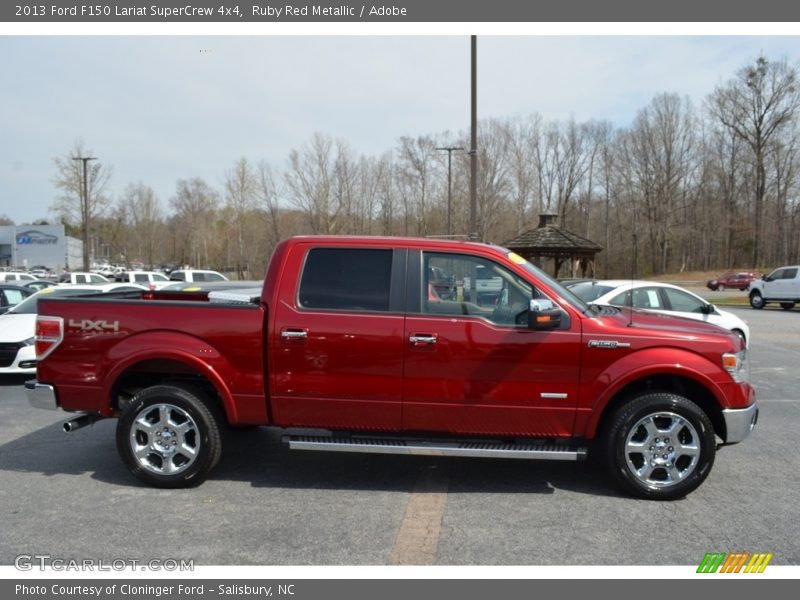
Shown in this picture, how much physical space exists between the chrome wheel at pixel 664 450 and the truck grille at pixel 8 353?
887 cm

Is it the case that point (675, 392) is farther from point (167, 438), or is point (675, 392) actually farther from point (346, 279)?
point (167, 438)

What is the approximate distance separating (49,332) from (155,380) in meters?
0.92

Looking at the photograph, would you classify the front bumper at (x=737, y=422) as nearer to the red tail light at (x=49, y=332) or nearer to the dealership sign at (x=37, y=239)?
the red tail light at (x=49, y=332)

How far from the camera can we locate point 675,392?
4883 mm

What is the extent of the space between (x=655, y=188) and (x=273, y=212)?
43.1m

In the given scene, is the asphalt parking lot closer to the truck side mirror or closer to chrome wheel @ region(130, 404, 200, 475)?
chrome wheel @ region(130, 404, 200, 475)

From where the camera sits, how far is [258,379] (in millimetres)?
4773

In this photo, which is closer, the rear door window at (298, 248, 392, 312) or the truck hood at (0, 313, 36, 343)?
the rear door window at (298, 248, 392, 312)

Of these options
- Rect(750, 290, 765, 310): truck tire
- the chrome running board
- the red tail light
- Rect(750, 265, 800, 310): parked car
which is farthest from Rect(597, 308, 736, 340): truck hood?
Rect(750, 290, 765, 310): truck tire

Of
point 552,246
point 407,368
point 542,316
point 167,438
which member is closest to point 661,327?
point 542,316

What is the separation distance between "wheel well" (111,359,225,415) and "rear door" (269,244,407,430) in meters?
0.77

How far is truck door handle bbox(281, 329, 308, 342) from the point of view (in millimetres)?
4688

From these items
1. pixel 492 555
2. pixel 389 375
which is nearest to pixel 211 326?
pixel 389 375

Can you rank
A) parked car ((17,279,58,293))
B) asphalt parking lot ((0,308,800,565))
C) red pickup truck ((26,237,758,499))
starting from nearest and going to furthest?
asphalt parking lot ((0,308,800,565)), red pickup truck ((26,237,758,499)), parked car ((17,279,58,293))
